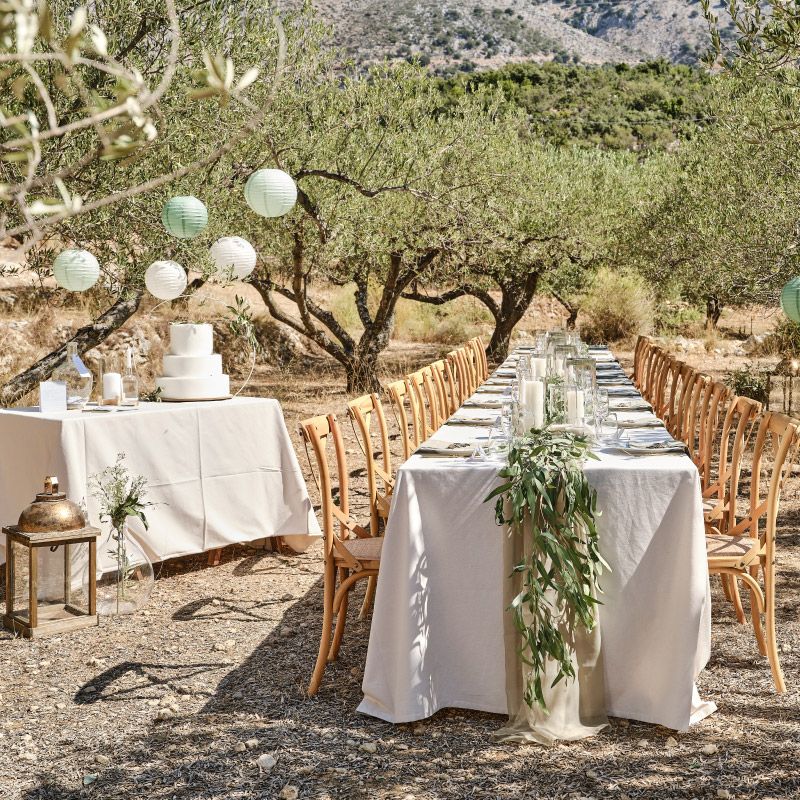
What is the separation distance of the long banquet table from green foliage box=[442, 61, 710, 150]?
27.5 metres

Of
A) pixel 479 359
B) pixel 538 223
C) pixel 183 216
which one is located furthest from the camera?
pixel 538 223

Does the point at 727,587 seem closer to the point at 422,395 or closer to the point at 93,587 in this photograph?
the point at 422,395

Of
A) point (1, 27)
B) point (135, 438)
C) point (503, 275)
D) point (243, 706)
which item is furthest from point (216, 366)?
point (503, 275)

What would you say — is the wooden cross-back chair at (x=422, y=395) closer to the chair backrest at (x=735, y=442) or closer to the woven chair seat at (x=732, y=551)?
the chair backrest at (x=735, y=442)

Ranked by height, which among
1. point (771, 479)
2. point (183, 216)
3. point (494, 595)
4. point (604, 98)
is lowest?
point (494, 595)

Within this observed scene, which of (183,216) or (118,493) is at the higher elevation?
(183,216)

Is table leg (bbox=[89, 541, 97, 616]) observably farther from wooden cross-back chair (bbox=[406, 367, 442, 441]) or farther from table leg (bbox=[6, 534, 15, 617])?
wooden cross-back chair (bbox=[406, 367, 442, 441])

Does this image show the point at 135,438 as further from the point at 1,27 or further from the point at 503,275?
the point at 503,275

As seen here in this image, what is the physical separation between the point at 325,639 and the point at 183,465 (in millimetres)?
1709

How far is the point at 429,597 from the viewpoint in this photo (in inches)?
119

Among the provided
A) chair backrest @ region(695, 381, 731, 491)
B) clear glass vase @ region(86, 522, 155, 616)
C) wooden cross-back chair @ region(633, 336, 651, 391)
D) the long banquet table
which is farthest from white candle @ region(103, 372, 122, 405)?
wooden cross-back chair @ region(633, 336, 651, 391)

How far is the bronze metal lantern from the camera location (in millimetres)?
3863

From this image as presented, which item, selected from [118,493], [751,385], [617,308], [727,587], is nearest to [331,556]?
[118,493]

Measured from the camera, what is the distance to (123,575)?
4273 mm
